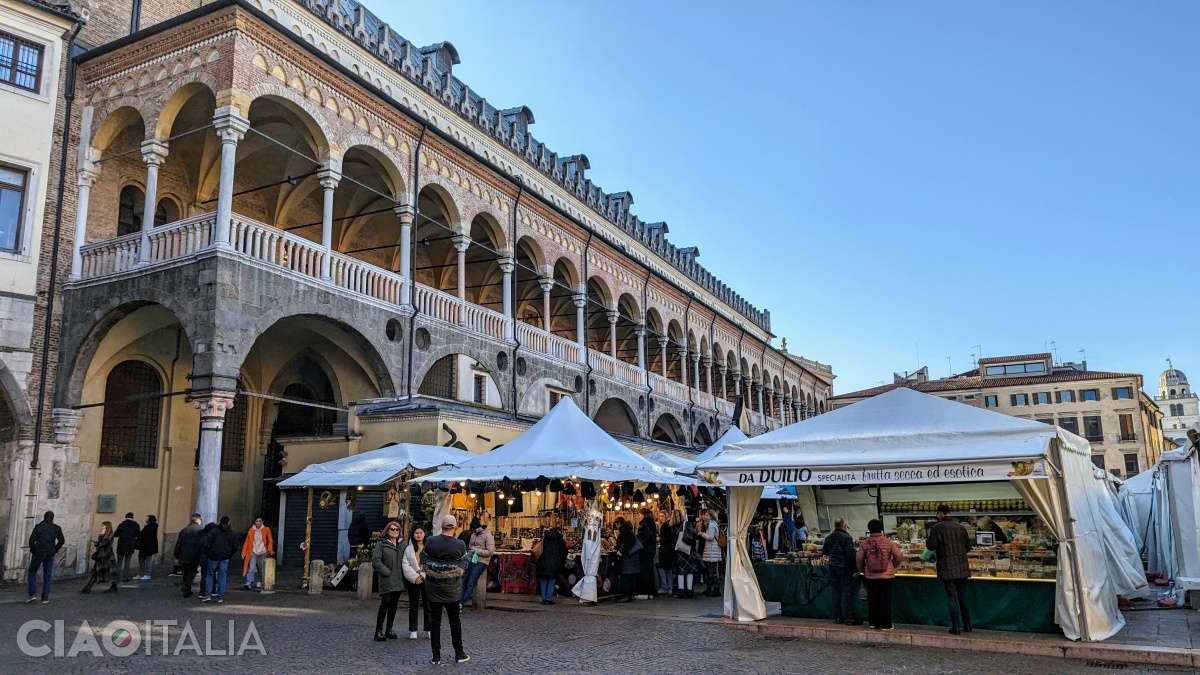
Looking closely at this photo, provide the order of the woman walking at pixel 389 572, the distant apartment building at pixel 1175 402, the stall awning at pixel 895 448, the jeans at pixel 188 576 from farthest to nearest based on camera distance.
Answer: the distant apartment building at pixel 1175 402, the jeans at pixel 188 576, the stall awning at pixel 895 448, the woman walking at pixel 389 572

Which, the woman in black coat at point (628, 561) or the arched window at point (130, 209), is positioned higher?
the arched window at point (130, 209)

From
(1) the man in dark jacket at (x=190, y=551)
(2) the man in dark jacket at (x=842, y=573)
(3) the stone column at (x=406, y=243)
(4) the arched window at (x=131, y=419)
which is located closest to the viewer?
(2) the man in dark jacket at (x=842, y=573)

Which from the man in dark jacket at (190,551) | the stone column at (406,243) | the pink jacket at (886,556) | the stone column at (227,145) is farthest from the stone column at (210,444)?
the pink jacket at (886,556)

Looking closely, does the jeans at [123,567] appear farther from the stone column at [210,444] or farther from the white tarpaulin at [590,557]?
the white tarpaulin at [590,557]

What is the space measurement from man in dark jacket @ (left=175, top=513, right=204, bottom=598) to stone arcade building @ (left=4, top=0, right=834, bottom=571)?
1.64ft

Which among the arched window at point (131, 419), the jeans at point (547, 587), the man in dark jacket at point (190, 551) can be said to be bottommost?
the jeans at point (547, 587)

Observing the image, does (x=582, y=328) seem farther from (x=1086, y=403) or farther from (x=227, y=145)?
(x=1086, y=403)

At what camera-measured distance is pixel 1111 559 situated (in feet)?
40.3

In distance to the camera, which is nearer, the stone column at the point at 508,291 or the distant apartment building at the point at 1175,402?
the stone column at the point at 508,291

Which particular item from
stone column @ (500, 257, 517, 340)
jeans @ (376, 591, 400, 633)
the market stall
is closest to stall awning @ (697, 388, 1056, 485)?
the market stall

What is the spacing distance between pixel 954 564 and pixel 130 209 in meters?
17.4

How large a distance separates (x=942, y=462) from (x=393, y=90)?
20.0 meters

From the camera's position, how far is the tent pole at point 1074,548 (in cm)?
901

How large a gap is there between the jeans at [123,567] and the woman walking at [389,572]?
753cm
